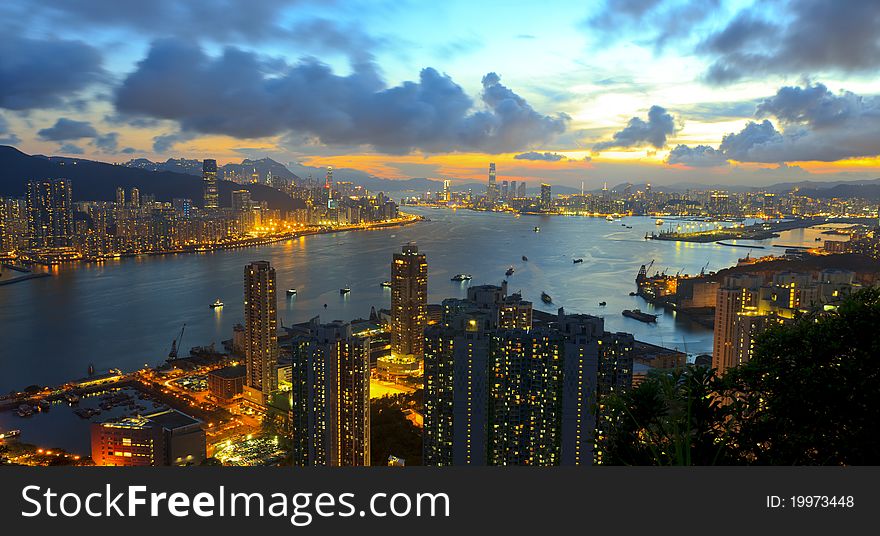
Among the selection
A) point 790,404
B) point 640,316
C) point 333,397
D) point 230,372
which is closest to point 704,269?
point 640,316

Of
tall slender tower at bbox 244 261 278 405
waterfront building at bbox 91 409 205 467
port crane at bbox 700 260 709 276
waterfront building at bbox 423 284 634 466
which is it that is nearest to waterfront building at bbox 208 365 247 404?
tall slender tower at bbox 244 261 278 405

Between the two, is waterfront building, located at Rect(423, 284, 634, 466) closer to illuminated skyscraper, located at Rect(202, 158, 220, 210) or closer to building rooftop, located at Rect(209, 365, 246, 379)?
building rooftop, located at Rect(209, 365, 246, 379)

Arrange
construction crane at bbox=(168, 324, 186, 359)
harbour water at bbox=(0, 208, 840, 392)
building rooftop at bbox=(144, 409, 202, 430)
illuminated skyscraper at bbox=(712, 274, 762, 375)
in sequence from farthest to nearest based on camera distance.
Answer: harbour water at bbox=(0, 208, 840, 392), construction crane at bbox=(168, 324, 186, 359), illuminated skyscraper at bbox=(712, 274, 762, 375), building rooftop at bbox=(144, 409, 202, 430)

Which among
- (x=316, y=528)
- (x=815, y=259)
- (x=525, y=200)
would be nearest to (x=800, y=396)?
(x=316, y=528)

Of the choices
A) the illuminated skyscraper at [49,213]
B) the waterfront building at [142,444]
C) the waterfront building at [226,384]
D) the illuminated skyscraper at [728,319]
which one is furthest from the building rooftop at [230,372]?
the illuminated skyscraper at [49,213]

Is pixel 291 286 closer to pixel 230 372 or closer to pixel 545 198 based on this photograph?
pixel 230 372

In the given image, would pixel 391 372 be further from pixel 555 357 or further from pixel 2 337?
pixel 2 337
